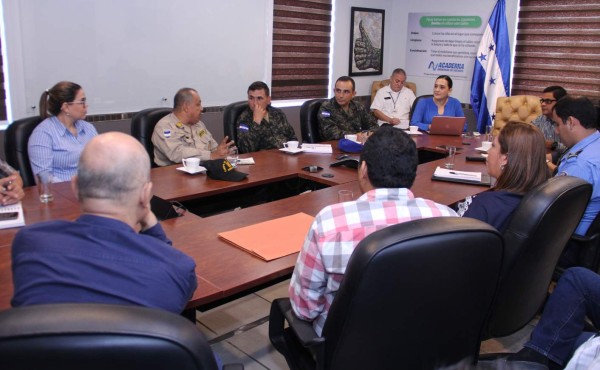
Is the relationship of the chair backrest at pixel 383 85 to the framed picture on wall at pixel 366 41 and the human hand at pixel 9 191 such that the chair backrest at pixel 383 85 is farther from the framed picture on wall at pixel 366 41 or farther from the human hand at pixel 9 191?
the human hand at pixel 9 191

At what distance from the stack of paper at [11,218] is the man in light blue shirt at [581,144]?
8.14ft

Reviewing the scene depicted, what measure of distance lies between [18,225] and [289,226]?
1.07 meters

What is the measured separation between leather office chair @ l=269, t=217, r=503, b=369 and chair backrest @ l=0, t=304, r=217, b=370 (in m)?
0.53

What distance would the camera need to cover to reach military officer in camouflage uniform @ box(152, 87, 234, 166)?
3.68 m

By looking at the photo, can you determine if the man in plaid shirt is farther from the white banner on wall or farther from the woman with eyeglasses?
the white banner on wall

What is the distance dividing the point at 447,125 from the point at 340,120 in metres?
0.94

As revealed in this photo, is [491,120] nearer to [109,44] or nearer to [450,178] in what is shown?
[450,178]

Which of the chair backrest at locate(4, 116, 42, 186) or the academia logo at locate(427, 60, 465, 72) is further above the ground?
the academia logo at locate(427, 60, 465, 72)

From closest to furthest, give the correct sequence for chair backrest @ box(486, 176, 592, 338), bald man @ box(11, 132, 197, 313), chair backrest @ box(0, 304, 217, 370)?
chair backrest @ box(0, 304, 217, 370)
bald man @ box(11, 132, 197, 313)
chair backrest @ box(486, 176, 592, 338)

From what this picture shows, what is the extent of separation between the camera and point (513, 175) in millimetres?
2158

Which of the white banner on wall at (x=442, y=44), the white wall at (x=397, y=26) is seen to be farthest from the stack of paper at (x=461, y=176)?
the white banner on wall at (x=442, y=44)

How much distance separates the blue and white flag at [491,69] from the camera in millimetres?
6332

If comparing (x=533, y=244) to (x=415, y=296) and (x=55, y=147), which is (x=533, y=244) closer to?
(x=415, y=296)

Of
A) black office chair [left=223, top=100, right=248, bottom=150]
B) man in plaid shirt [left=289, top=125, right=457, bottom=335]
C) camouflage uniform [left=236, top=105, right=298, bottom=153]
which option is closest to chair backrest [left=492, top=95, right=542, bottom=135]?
camouflage uniform [left=236, top=105, right=298, bottom=153]
